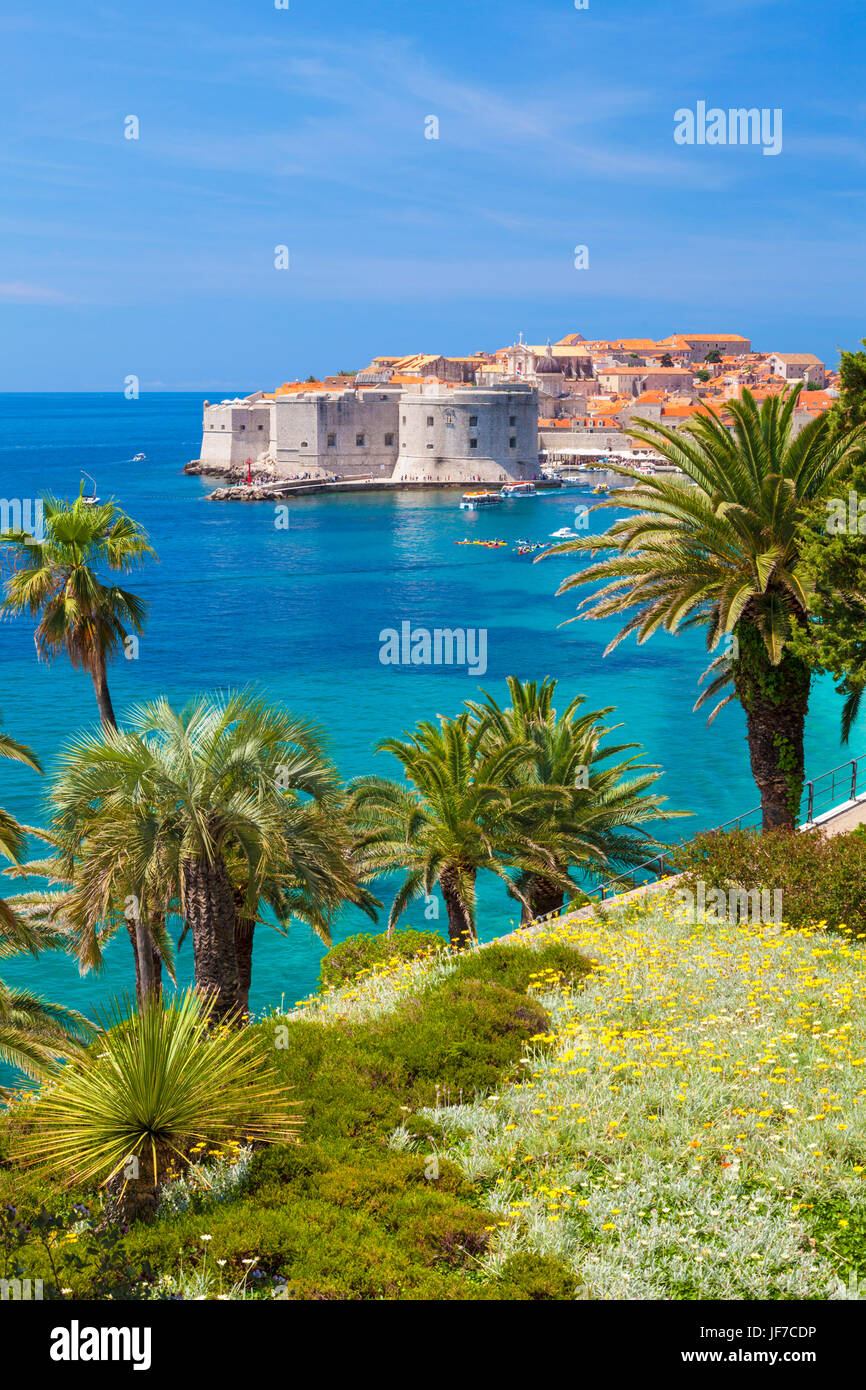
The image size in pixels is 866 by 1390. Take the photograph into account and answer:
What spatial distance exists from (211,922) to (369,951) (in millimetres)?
3447

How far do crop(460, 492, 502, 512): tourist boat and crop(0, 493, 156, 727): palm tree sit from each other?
8380cm

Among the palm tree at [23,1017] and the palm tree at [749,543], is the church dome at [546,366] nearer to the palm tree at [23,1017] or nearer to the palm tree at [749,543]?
the palm tree at [749,543]

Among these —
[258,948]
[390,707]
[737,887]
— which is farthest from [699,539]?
[390,707]

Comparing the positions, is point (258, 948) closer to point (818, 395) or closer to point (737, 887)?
point (737, 887)

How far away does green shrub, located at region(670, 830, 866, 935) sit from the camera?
10453 millimetres

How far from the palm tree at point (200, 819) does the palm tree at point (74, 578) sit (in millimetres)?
5147

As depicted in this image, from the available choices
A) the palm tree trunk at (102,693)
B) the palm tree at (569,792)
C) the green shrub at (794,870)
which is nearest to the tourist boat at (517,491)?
the palm tree at (569,792)

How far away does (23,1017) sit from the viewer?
1156cm

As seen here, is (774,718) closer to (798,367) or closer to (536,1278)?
(536,1278)

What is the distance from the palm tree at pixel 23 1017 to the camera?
29.6 ft

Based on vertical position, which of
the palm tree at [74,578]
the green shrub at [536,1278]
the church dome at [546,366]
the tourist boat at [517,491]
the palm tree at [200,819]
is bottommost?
the green shrub at [536,1278]

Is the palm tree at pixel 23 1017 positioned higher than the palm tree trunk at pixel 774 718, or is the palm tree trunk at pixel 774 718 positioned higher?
the palm tree trunk at pixel 774 718

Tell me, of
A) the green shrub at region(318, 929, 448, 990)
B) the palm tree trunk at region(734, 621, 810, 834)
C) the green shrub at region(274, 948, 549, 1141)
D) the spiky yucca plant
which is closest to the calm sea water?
the green shrub at region(274, 948, 549, 1141)

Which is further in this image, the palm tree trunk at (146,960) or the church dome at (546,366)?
the church dome at (546,366)
